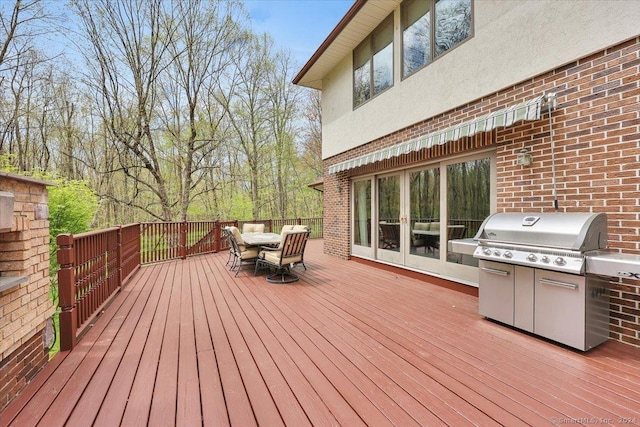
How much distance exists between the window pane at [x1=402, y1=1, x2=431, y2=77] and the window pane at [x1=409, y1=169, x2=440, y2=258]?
2.04 meters

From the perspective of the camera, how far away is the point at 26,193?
2.25 meters

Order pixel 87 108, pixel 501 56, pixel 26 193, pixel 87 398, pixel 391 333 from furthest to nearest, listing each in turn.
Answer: pixel 87 108 → pixel 501 56 → pixel 391 333 → pixel 26 193 → pixel 87 398

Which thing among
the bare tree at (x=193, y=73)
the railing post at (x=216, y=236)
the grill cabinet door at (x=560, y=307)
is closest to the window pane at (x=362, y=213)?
the grill cabinet door at (x=560, y=307)

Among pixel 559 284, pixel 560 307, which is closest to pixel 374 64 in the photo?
pixel 559 284

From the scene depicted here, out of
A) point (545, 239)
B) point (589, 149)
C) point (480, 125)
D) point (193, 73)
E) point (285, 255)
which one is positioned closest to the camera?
point (545, 239)

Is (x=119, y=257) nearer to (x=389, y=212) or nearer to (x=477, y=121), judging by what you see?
(x=389, y=212)

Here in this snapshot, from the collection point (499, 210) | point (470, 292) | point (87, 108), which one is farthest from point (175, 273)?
point (87, 108)

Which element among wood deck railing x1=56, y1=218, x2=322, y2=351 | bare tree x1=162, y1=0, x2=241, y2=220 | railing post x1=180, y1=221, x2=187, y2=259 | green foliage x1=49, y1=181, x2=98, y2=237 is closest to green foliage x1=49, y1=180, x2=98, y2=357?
green foliage x1=49, y1=181, x2=98, y2=237

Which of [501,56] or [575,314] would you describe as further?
[501,56]

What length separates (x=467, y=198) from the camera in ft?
15.1

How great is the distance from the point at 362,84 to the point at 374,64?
0.54 metres

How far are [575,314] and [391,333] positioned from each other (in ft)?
5.62

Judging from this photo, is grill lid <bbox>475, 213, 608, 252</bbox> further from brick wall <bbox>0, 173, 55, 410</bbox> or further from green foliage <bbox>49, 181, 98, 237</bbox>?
green foliage <bbox>49, 181, 98, 237</bbox>

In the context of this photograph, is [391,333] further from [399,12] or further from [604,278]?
[399,12]
